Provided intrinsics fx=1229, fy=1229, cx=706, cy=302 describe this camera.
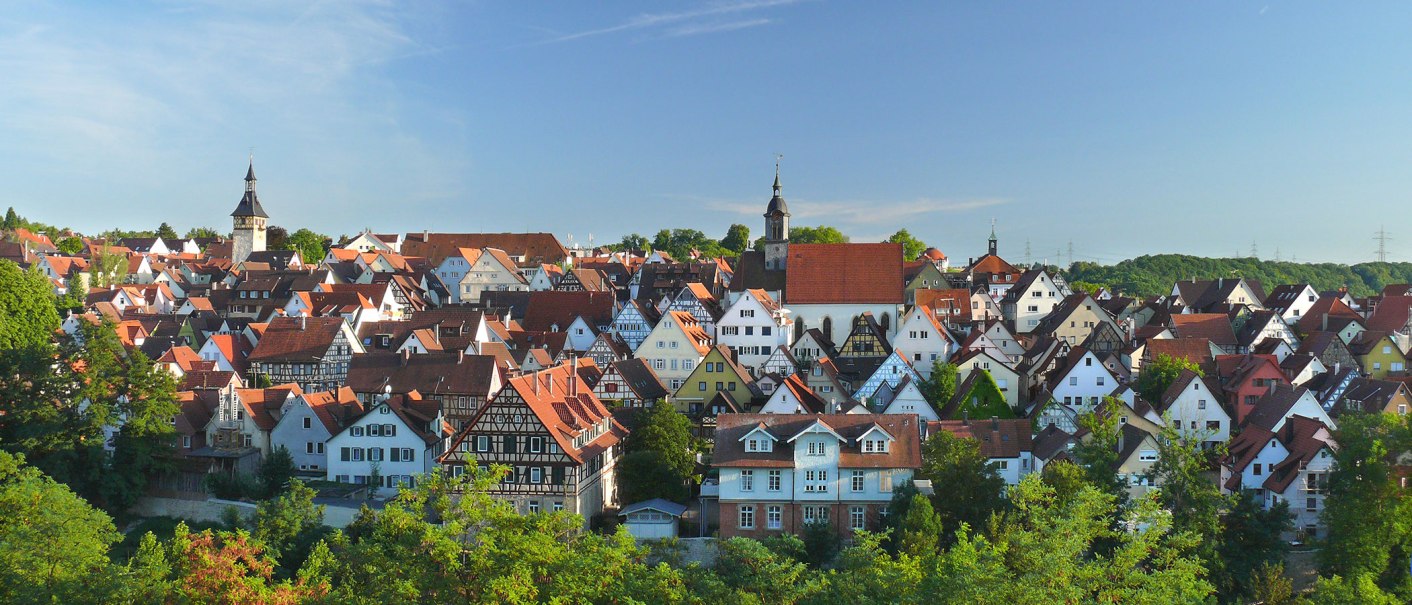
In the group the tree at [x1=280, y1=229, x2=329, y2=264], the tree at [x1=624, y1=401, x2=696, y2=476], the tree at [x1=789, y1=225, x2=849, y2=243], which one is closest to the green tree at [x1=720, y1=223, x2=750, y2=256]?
the tree at [x1=789, y1=225, x2=849, y2=243]

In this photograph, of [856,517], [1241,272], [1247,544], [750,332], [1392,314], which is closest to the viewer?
[1247,544]

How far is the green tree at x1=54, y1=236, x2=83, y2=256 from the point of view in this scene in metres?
114

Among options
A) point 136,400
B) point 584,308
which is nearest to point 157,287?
point 584,308

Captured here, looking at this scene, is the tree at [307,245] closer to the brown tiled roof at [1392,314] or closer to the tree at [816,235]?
the tree at [816,235]

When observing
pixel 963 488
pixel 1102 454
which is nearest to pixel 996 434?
pixel 1102 454

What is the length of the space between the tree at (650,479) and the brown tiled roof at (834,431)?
259 centimetres

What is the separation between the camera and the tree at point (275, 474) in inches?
1615

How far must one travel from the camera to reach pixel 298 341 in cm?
5566

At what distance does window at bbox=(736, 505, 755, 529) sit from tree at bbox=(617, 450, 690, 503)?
2907 millimetres

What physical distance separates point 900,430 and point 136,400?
25.9m

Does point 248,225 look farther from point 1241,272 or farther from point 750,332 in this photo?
point 1241,272

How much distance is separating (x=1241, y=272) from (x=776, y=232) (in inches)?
2942

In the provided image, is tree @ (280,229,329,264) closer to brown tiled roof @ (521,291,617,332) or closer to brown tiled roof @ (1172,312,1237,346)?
brown tiled roof @ (521,291,617,332)

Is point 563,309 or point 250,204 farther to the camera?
point 250,204
